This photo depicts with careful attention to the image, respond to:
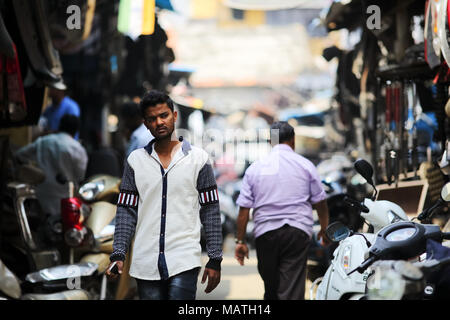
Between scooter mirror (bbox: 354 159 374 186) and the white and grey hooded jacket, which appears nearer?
the white and grey hooded jacket

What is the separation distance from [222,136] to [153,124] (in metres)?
30.1

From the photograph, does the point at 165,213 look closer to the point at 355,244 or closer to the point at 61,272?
the point at 355,244

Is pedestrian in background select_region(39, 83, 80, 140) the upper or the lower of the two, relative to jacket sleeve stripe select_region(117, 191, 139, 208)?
lower

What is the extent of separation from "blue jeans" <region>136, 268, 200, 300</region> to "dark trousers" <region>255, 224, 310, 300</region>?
7.34 feet

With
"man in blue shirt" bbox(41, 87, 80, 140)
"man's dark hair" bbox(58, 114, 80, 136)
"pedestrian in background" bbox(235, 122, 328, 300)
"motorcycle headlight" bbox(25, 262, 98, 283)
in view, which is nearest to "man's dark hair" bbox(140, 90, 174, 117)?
"motorcycle headlight" bbox(25, 262, 98, 283)

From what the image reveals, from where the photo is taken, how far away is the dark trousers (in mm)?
7363

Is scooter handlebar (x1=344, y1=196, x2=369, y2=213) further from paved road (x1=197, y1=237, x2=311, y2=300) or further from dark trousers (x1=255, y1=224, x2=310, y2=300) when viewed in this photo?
paved road (x1=197, y1=237, x2=311, y2=300)

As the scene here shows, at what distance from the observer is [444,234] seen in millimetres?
4277

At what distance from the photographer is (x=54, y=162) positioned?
953 centimetres

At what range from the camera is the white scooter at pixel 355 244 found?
197 inches

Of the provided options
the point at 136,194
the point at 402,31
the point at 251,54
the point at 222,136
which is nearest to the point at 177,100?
the point at 222,136

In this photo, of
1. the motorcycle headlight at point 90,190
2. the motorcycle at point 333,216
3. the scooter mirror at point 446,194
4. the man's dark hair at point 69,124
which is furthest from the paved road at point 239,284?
the scooter mirror at point 446,194

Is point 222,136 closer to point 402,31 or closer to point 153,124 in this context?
point 402,31

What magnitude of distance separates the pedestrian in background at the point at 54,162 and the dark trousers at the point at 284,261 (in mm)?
2741
